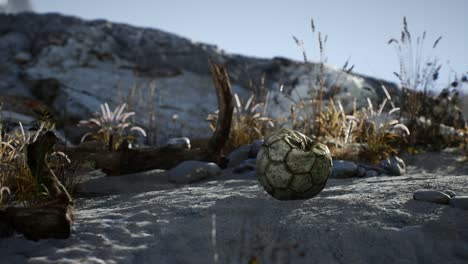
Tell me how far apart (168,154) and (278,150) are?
1897 millimetres

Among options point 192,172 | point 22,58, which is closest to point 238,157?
point 192,172

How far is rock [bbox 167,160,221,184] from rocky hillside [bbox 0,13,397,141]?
3561 millimetres

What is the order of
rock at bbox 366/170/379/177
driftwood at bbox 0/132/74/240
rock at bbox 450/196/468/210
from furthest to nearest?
rock at bbox 366/170/379/177 < rock at bbox 450/196/468/210 < driftwood at bbox 0/132/74/240

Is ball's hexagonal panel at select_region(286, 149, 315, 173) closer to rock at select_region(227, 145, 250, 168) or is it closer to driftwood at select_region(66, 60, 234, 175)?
driftwood at select_region(66, 60, 234, 175)

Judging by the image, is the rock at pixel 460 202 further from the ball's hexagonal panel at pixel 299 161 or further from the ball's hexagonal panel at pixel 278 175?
the ball's hexagonal panel at pixel 278 175

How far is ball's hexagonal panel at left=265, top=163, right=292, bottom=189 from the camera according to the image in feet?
8.46

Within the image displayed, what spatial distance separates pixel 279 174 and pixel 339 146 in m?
2.37

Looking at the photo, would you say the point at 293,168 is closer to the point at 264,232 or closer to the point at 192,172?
the point at 264,232

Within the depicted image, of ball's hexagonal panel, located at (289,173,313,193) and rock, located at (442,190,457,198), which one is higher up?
ball's hexagonal panel, located at (289,173,313,193)

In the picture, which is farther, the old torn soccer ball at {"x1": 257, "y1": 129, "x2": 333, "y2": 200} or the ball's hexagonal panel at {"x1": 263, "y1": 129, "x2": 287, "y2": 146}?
the ball's hexagonal panel at {"x1": 263, "y1": 129, "x2": 287, "y2": 146}

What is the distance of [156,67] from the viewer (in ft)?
31.1

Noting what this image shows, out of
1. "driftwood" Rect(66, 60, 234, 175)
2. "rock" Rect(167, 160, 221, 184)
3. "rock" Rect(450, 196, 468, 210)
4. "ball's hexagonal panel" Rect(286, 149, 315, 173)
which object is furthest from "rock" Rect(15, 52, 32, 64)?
"rock" Rect(450, 196, 468, 210)

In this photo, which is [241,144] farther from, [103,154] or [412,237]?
[412,237]

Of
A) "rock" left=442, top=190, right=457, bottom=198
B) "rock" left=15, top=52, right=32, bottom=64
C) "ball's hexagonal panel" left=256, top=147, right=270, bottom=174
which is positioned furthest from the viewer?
"rock" left=15, top=52, right=32, bottom=64
